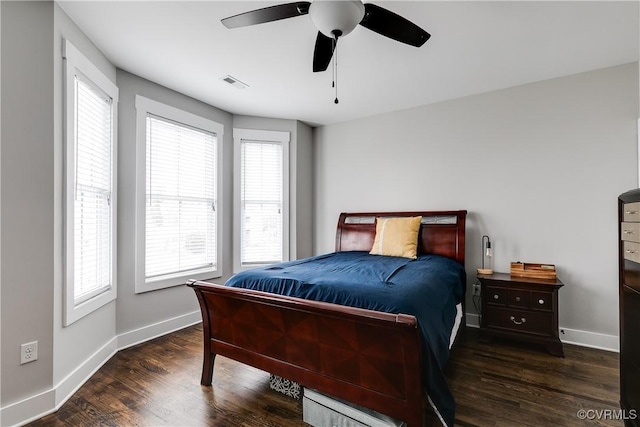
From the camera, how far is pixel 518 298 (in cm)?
272

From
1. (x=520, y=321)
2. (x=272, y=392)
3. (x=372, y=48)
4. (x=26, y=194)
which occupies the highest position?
(x=372, y=48)

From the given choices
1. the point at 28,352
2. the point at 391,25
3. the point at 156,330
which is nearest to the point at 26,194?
the point at 28,352

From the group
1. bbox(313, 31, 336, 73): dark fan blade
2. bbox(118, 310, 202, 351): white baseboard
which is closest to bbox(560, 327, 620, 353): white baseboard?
bbox(313, 31, 336, 73): dark fan blade

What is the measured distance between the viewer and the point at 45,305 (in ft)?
6.25

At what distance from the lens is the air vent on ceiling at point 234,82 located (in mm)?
2947

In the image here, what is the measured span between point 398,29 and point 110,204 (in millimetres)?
2728

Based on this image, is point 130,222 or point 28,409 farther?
point 130,222

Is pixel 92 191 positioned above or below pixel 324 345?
above

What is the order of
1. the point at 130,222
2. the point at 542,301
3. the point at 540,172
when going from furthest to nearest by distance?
the point at 540,172 < the point at 130,222 < the point at 542,301

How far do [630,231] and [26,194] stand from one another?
3400mm

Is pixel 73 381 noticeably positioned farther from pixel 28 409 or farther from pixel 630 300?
pixel 630 300

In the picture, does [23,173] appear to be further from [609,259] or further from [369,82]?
[609,259]

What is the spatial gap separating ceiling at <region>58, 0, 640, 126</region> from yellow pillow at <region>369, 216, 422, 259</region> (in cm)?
145

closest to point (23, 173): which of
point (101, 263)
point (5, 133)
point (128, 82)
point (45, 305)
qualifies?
point (5, 133)
